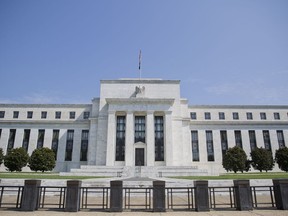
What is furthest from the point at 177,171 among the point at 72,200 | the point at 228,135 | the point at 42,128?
the point at 42,128

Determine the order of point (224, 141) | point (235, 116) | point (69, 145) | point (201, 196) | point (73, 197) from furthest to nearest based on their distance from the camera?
1. point (235, 116)
2. point (224, 141)
3. point (69, 145)
4. point (201, 196)
5. point (73, 197)

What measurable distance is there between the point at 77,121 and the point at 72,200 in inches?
1746

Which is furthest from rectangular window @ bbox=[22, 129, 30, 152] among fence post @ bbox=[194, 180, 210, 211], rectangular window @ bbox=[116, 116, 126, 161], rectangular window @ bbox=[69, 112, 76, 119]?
fence post @ bbox=[194, 180, 210, 211]

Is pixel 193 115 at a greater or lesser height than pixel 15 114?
lesser

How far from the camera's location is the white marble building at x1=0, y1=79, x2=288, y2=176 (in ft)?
151

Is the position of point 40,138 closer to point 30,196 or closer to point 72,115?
point 72,115

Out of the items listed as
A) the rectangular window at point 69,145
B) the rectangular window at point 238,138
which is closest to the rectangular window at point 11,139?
the rectangular window at point 69,145

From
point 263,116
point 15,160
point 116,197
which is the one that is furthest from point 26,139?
point 263,116

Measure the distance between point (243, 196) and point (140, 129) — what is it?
119ft

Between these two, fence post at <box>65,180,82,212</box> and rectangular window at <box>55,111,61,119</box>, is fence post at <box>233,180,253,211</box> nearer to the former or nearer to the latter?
fence post at <box>65,180,82,212</box>

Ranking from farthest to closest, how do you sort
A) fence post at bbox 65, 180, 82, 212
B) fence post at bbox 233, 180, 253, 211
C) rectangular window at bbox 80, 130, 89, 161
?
rectangular window at bbox 80, 130, 89, 161
fence post at bbox 233, 180, 253, 211
fence post at bbox 65, 180, 82, 212

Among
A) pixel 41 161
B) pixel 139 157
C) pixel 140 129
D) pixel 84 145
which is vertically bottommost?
pixel 41 161

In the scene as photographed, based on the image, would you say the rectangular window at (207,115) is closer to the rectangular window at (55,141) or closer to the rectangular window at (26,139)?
the rectangular window at (55,141)

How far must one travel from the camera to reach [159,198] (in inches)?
428
